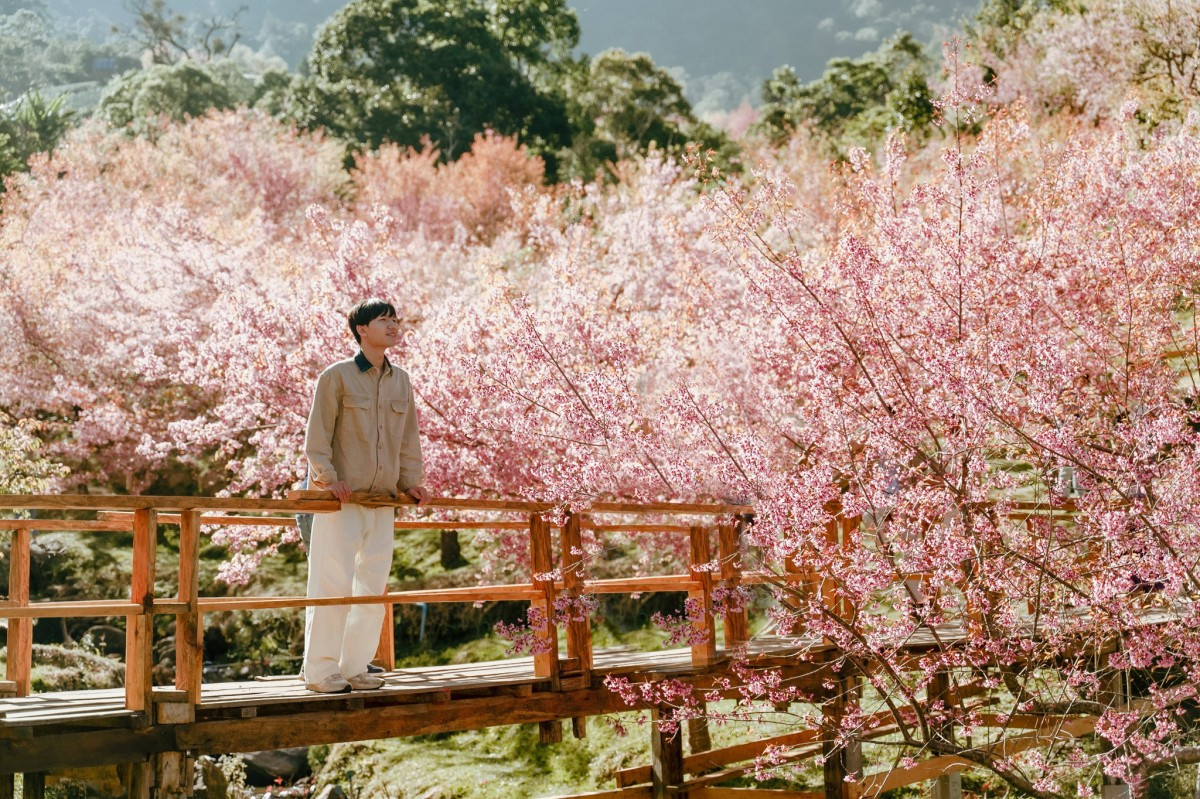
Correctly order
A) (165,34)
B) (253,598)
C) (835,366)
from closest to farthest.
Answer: (253,598), (835,366), (165,34)

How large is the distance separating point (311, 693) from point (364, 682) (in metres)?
0.28

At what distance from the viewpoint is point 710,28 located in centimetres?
13525

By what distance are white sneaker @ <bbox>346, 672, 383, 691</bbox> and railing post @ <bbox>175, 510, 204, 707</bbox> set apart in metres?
0.86

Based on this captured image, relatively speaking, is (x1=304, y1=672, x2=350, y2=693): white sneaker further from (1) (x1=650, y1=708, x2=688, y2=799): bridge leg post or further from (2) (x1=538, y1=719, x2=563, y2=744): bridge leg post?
(1) (x1=650, y1=708, x2=688, y2=799): bridge leg post

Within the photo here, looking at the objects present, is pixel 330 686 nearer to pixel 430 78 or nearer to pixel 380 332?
pixel 380 332

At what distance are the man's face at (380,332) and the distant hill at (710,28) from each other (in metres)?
115

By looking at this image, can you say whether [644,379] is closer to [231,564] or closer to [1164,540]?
[231,564]

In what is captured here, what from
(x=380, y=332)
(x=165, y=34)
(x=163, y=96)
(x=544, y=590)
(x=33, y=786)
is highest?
(x=165, y=34)

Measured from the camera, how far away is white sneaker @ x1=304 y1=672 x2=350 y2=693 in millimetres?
5887

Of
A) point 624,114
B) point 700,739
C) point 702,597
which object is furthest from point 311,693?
point 624,114

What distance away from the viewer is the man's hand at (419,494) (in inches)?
236

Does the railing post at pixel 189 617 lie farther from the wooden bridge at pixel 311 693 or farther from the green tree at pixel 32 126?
the green tree at pixel 32 126

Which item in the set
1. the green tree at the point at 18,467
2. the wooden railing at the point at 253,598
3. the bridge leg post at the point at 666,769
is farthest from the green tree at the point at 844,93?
the wooden railing at the point at 253,598

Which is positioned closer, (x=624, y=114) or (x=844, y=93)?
(x=844, y=93)
